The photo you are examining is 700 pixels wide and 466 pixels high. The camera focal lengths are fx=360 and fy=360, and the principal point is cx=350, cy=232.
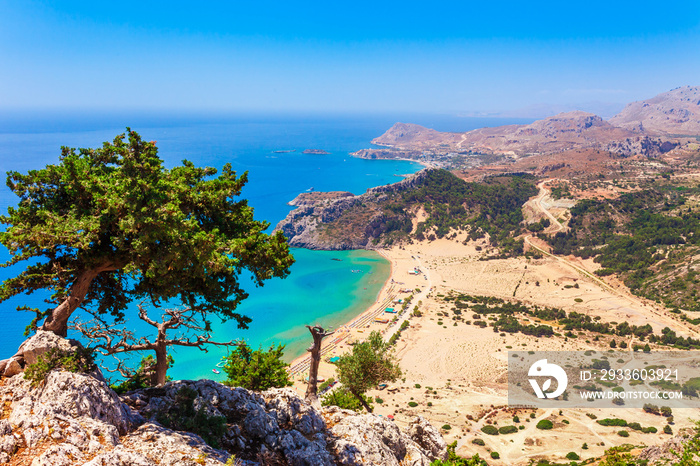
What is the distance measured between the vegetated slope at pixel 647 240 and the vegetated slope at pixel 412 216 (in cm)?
1661

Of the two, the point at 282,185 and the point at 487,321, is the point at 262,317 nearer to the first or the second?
the point at 487,321

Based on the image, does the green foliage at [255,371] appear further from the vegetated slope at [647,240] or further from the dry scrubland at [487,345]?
the vegetated slope at [647,240]

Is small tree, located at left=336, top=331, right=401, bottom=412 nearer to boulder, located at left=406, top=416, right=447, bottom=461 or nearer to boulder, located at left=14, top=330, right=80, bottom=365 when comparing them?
boulder, located at left=406, top=416, right=447, bottom=461

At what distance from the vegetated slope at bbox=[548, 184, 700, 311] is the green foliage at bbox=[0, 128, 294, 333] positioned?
3113 inches

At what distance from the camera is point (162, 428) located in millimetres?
11117

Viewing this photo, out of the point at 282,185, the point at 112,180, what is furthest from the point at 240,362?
the point at 282,185

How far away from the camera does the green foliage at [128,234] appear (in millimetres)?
9852

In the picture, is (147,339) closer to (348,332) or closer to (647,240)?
(348,332)

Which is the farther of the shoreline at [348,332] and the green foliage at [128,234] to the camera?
the shoreline at [348,332]

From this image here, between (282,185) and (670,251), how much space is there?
141067mm

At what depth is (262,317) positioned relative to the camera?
220 ft

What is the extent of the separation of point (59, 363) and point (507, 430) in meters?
36.7

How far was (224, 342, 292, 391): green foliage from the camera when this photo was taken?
66.6 feet

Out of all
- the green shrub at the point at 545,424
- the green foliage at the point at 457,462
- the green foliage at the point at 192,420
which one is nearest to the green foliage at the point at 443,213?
the green shrub at the point at 545,424
